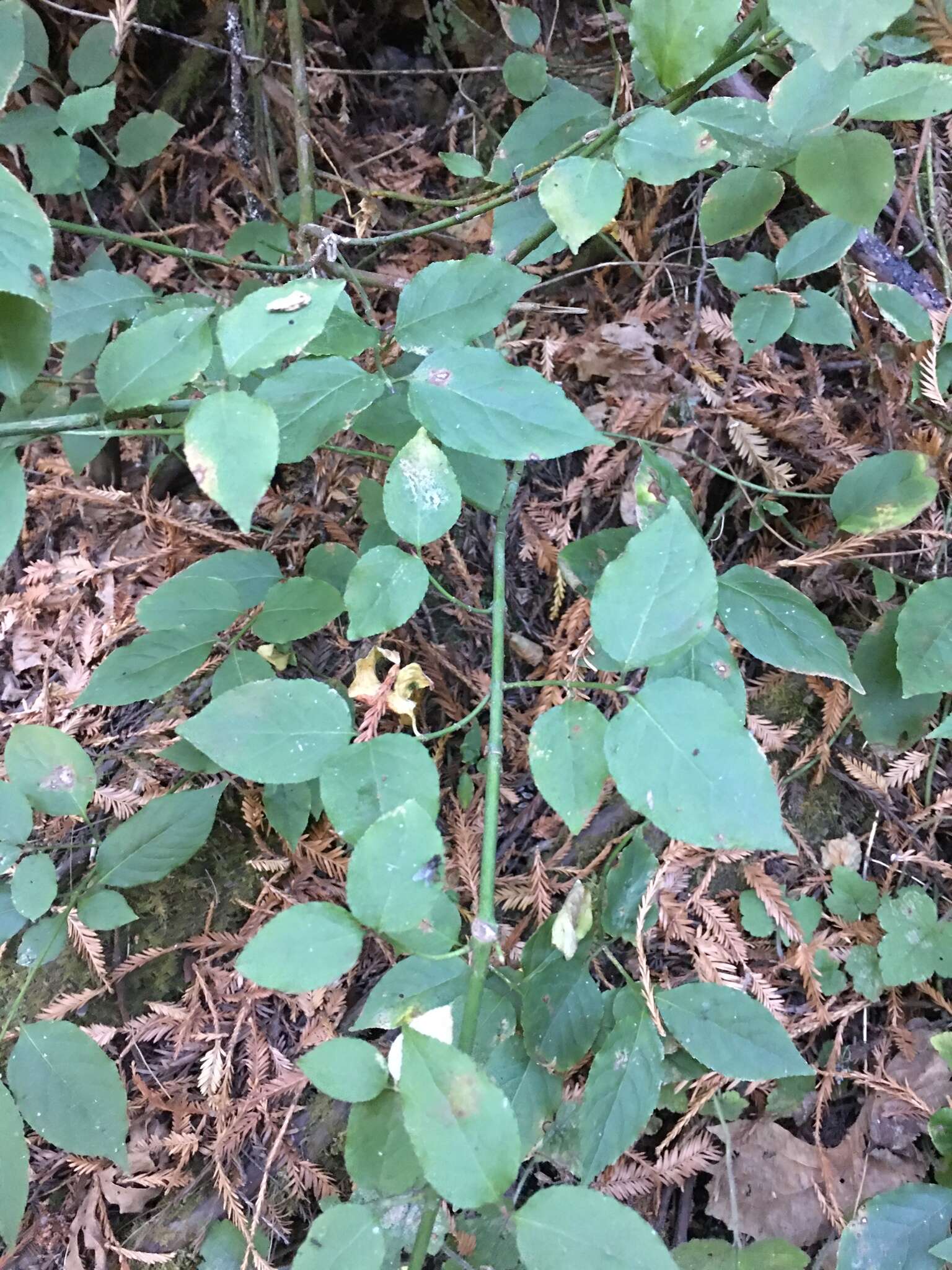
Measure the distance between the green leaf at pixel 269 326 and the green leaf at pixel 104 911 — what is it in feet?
3.34

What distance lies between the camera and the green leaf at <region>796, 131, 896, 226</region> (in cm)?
108

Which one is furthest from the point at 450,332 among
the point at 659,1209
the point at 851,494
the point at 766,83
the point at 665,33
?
the point at 659,1209

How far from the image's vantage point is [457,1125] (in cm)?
71

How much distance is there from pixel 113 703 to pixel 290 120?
1748 millimetres

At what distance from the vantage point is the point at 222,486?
2.75 ft

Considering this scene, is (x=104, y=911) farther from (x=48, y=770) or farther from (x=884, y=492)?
(x=884, y=492)

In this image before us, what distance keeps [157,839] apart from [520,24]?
1896 millimetres

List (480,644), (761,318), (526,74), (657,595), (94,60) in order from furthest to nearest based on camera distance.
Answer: (480,644), (94,60), (526,74), (761,318), (657,595)

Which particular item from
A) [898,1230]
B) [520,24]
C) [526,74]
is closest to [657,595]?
[898,1230]

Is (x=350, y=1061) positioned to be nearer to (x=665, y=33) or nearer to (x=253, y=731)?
(x=253, y=731)

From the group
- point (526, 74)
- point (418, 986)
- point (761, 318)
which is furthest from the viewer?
point (526, 74)

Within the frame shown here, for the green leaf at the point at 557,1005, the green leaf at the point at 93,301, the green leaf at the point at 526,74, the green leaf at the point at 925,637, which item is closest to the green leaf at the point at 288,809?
the green leaf at the point at 557,1005

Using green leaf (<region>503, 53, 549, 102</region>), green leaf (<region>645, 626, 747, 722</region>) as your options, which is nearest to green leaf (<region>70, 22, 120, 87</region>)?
green leaf (<region>503, 53, 549, 102</region>)

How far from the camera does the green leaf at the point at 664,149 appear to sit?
1.00m
